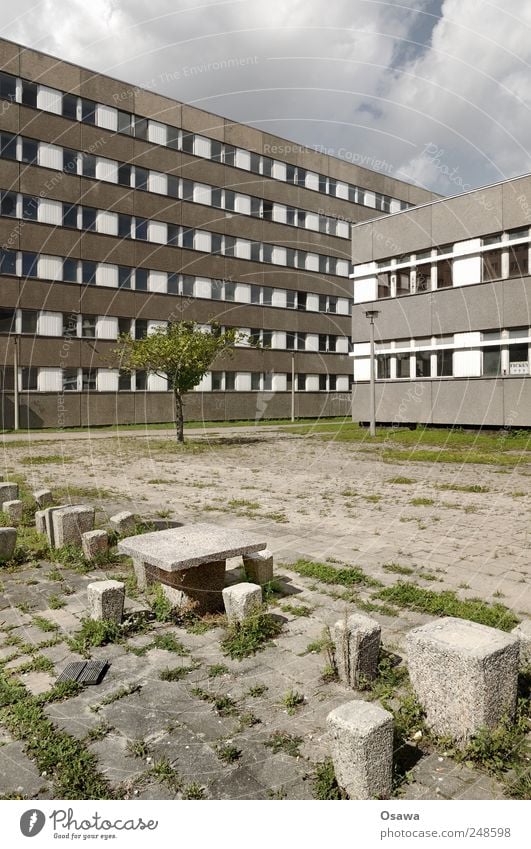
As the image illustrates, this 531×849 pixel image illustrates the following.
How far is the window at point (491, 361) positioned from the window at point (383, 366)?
19.6ft

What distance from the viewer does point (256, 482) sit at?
54.4 ft

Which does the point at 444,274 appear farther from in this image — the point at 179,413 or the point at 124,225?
the point at 124,225

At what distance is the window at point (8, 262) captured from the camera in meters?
38.5

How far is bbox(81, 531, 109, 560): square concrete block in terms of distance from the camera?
8.47 m

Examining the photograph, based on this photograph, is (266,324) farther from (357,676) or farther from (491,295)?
(357,676)

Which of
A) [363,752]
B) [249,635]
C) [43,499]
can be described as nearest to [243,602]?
[249,635]

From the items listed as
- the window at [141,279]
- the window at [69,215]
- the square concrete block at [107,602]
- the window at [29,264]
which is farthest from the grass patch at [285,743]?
the window at [141,279]

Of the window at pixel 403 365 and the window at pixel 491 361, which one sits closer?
the window at pixel 491 361

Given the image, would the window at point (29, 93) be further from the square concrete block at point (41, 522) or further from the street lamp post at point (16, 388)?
the square concrete block at point (41, 522)

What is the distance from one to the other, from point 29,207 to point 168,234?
10341 mm

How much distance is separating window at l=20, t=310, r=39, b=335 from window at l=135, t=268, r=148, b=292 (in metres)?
7.79

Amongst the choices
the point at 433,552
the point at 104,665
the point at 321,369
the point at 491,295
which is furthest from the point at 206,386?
the point at 104,665

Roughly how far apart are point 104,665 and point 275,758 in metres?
1.99

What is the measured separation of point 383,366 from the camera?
118 ft
